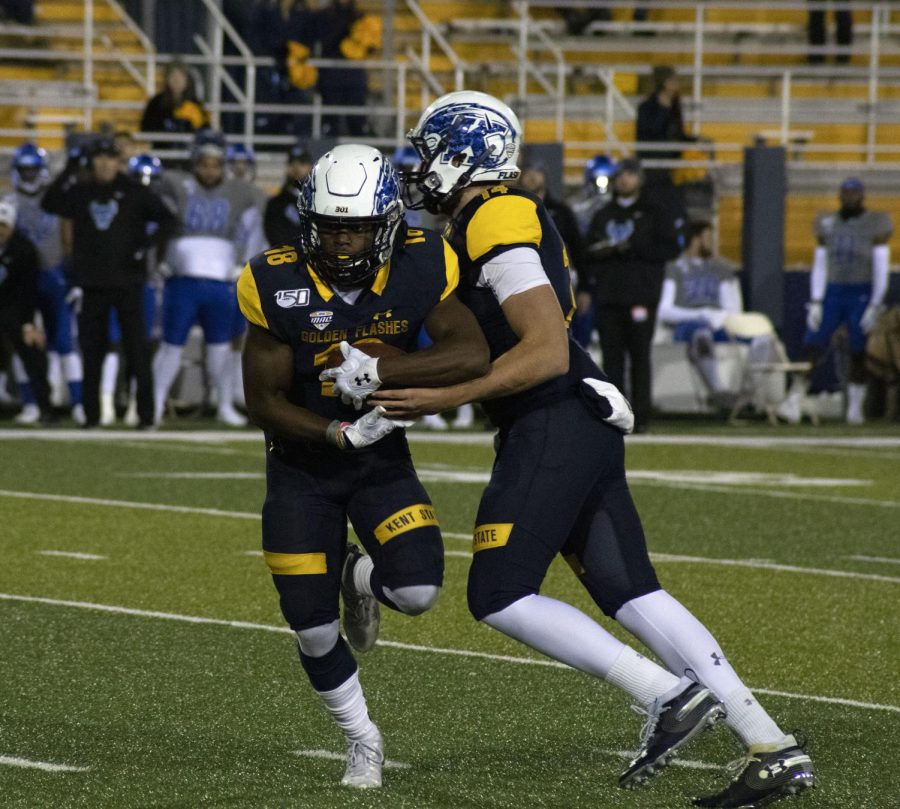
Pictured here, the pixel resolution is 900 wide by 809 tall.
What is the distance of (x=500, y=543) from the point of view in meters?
3.96

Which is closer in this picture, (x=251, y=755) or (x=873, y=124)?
(x=251, y=755)

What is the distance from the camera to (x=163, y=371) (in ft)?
41.3

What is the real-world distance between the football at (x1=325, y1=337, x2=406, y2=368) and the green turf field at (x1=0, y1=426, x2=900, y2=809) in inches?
36.2

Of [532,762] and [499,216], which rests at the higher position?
[499,216]

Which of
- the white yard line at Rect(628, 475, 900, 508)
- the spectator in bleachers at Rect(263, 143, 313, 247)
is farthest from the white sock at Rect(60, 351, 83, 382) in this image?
the white yard line at Rect(628, 475, 900, 508)

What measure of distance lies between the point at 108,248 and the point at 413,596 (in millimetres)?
8257

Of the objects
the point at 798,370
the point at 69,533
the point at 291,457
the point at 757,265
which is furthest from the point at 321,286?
the point at 757,265

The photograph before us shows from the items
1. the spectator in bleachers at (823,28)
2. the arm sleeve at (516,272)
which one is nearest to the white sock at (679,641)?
the arm sleeve at (516,272)

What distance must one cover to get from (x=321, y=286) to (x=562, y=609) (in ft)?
2.80

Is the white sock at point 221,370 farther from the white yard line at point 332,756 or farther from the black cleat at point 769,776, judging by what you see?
the black cleat at point 769,776

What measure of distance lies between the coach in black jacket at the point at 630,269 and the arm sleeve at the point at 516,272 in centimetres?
811

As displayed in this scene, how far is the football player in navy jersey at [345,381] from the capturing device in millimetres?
4039

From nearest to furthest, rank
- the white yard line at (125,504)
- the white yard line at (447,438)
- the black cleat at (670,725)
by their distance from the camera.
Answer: the black cleat at (670,725) → the white yard line at (125,504) → the white yard line at (447,438)

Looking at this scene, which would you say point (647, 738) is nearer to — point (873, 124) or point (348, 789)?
point (348, 789)
